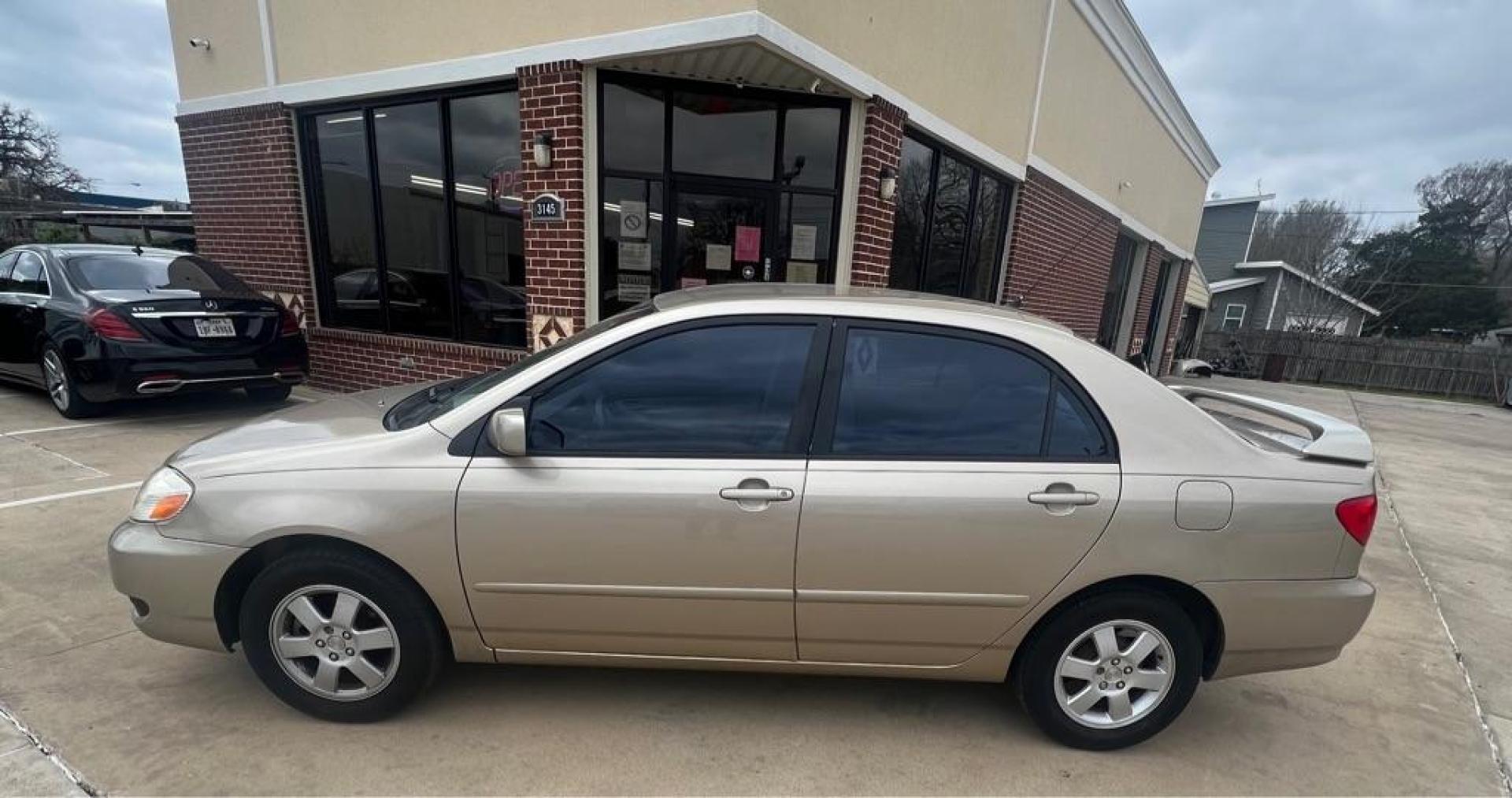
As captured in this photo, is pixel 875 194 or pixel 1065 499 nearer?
pixel 1065 499

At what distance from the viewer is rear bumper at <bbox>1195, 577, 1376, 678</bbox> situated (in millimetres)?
2230

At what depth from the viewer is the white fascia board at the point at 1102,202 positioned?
27.9 ft

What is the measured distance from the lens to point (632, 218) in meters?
5.54

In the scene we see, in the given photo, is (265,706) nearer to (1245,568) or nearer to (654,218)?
(1245,568)

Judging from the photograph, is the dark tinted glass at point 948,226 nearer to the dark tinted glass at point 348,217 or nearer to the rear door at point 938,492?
the rear door at point 938,492

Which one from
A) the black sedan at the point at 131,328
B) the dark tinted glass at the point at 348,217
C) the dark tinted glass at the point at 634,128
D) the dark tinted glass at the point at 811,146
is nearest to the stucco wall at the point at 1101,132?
the dark tinted glass at the point at 811,146

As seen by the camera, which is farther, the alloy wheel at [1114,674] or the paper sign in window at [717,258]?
the paper sign in window at [717,258]

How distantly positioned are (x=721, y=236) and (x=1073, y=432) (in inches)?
163

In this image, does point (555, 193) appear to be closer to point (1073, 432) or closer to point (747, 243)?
point (747, 243)

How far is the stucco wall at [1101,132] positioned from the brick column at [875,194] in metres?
3.54

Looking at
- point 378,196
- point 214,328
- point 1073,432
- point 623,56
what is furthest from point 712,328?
point 378,196

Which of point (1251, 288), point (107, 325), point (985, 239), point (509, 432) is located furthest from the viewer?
point (1251, 288)

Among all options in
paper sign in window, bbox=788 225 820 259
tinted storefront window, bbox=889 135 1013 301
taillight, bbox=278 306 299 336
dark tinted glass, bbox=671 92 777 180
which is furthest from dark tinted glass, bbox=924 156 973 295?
taillight, bbox=278 306 299 336

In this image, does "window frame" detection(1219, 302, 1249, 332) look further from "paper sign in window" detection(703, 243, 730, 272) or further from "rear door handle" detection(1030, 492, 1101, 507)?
"rear door handle" detection(1030, 492, 1101, 507)
